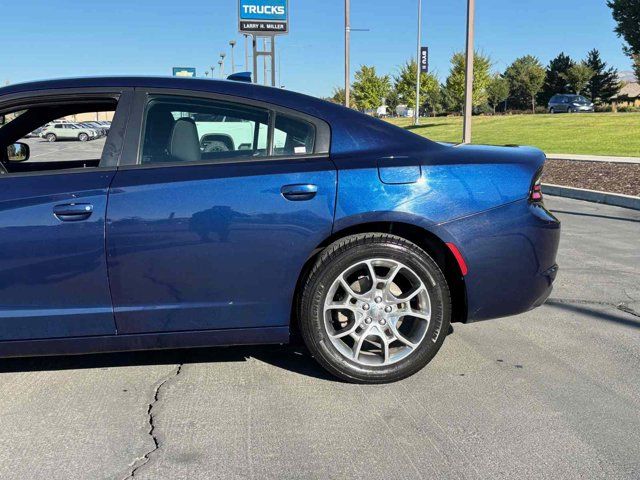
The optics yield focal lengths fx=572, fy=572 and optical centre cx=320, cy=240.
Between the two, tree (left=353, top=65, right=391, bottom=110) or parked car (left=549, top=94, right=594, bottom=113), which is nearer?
parked car (left=549, top=94, right=594, bottom=113)

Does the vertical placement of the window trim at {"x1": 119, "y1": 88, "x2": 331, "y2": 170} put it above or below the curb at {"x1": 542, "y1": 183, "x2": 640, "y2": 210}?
above

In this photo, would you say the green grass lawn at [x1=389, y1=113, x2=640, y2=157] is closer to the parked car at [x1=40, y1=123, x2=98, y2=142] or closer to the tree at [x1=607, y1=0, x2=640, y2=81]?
the parked car at [x1=40, y1=123, x2=98, y2=142]

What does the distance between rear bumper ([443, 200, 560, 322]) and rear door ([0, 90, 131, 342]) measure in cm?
189

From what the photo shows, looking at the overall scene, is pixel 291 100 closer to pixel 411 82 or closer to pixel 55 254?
pixel 55 254

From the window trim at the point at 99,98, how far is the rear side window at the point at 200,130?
126 mm

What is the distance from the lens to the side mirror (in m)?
3.87

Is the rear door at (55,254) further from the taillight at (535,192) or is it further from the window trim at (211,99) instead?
the taillight at (535,192)

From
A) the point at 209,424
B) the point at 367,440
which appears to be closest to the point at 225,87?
the point at 209,424

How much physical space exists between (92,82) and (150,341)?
58.1 inches

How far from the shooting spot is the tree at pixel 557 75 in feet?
203

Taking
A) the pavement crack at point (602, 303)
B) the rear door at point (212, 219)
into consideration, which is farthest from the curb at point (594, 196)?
the rear door at point (212, 219)

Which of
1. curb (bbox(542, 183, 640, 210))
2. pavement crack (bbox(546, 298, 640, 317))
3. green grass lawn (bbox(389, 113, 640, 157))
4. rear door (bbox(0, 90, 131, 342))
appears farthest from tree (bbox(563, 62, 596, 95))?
rear door (bbox(0, 90, 131, 342))

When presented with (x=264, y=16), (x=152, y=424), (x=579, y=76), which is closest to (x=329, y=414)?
(x=152, y=424)

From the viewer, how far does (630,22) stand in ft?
163
